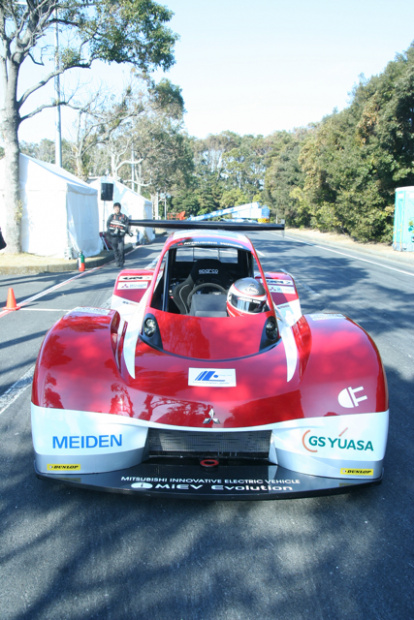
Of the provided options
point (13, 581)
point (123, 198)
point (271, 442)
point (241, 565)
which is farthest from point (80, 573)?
point (123, 198)

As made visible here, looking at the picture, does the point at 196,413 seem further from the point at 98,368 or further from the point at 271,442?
the point at 98,368

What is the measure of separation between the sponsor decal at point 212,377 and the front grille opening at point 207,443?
0.31m

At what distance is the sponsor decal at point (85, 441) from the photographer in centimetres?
293

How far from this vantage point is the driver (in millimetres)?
4109

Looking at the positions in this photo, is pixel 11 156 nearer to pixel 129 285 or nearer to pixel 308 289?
pixel 308 289

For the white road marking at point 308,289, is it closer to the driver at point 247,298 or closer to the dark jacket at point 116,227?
the dark jacket at point 116,227

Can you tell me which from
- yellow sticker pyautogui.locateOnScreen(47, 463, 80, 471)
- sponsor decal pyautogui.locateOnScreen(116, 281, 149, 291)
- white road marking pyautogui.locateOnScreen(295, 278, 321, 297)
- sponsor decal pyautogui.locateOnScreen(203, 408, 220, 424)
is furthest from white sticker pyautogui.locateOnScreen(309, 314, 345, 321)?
white road marking pyautogui.locateOnScreen(295, 278, 321, 297)

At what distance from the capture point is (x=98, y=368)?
3.21 meters

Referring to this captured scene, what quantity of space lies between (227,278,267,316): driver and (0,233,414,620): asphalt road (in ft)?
4.54

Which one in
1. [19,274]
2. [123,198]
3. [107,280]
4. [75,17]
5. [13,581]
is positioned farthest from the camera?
[123,198]

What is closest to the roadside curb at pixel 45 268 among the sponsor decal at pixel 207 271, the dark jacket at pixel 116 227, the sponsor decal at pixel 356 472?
the dark jacket at pixel 116 227

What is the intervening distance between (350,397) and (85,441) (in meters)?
1.49

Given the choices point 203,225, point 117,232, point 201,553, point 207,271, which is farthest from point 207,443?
point 117,232

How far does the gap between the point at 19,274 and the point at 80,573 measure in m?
13.1
